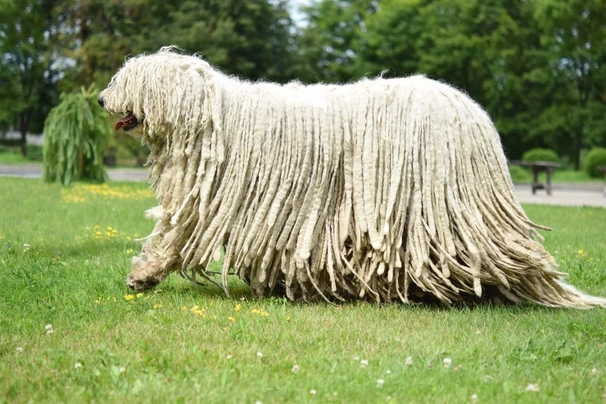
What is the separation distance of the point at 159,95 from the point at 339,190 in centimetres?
145

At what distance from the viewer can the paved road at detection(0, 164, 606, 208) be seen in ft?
60.7

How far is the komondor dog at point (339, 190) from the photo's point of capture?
17.6ft

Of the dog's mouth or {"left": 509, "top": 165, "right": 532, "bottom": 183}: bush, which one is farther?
{"left": 509, "top": 165, "right": 532, "bottom": 183}: bush

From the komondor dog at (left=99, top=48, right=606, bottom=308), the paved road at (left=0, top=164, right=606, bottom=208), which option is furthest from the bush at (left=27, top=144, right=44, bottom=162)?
the komondor dog at (left=99, top=48, right=606, bottom=308)

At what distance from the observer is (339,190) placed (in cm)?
563

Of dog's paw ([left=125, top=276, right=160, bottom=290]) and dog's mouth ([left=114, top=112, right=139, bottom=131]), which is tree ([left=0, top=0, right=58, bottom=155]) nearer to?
dog's mouth ([left=114, top=112, right=139, bottom=131])

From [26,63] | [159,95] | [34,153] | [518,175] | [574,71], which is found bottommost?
[34,153]

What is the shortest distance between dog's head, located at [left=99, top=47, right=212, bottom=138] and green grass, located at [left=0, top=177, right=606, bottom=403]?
1.25 meters

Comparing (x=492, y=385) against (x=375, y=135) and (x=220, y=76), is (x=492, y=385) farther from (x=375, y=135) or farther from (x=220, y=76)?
(x=220, y=76)

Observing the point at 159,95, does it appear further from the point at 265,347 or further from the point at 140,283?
the point at 265,347

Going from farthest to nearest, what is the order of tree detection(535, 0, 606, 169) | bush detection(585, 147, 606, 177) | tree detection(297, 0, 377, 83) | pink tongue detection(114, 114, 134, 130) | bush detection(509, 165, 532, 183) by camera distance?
1. tree detection(297, 0, 377, 83)
2. tree detection(535, 0, 606, 169)
3. bush detection(509, 165, 532, 183)
4. bush detection(585, 147, 606, 177)
5. pink tongue detection(114, 114, 134, 130)

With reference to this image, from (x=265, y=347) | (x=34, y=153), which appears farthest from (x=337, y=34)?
(x=265, y=347)

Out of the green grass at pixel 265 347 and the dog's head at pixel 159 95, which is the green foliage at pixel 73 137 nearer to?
the green grass at pixel 265 347

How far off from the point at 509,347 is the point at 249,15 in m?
33.8
